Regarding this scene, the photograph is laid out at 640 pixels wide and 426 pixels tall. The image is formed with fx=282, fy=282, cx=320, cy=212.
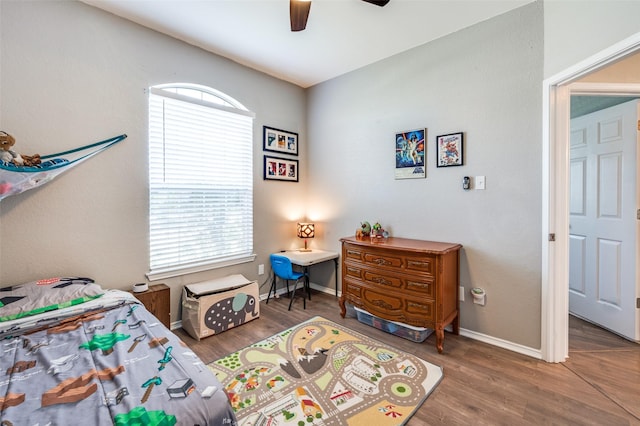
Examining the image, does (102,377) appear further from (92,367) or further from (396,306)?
(396,306)

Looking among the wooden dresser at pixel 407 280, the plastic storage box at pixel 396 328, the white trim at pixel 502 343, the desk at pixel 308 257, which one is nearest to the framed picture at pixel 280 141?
the desk at pixel 308 257

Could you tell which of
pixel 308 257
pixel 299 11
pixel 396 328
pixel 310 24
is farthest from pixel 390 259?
pixel 310 24

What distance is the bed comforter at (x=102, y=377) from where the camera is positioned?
3.12 ft

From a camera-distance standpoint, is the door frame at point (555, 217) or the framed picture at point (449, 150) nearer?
the door frame at point (555, 217)

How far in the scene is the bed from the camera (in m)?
0.96

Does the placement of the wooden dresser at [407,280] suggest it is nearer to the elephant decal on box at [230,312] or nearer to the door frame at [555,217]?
the door frame at [555,217]

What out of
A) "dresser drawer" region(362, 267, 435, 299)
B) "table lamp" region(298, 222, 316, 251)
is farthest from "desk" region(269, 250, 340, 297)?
"dresser drawer" region(362, 267, 435, 299)

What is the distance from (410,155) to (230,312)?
2344 millimetres


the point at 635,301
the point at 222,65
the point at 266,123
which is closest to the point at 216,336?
the point at 266,123

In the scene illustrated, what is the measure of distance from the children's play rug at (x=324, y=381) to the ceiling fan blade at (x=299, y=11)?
2428mm

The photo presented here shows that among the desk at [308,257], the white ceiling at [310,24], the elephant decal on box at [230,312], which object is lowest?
the elephant decal on box at [230,312]

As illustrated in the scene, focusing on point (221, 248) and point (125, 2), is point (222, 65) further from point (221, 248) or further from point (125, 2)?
point (221, 248)

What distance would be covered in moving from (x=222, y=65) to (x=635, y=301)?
14.4 feet

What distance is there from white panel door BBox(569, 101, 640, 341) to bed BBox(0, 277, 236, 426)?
3289mm
